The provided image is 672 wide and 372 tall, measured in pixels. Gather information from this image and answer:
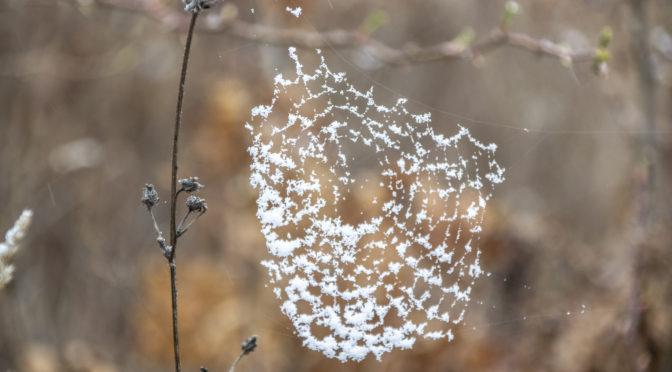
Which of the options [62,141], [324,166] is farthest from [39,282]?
[324,166]

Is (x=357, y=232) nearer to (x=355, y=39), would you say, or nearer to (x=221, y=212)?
(x=355, y=39)

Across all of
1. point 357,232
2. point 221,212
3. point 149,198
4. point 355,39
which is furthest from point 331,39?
point 221,212

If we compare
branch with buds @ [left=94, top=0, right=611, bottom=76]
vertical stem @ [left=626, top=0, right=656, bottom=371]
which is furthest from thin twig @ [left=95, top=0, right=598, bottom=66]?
vertical stem @ [left=626, top=0, right=656, bottom=371]

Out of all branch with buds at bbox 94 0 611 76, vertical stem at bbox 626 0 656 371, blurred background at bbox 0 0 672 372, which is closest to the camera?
branch with buds at bbox 94 0 611 76

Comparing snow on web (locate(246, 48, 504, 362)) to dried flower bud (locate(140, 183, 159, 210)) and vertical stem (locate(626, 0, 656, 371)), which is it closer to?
dried flower bud (locate(140, 183, 159, 210))

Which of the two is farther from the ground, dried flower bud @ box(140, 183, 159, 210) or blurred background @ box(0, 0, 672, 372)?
blurred background @ box(0, 0, 672, 372)

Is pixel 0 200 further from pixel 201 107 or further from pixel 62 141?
pixel 201 107
